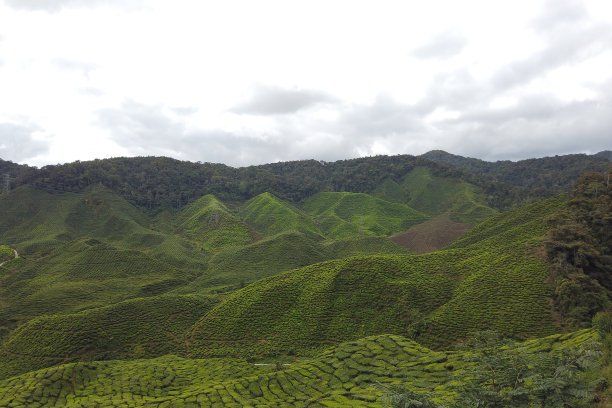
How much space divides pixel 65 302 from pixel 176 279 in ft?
75.5

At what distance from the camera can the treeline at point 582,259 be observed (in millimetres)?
34219

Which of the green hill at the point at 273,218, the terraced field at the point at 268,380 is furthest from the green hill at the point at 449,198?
the terraced field at the point at 268,380

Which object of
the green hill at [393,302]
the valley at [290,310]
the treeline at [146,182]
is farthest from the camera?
Result: the treeline at [146,182]

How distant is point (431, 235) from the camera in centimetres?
11575

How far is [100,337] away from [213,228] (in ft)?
271

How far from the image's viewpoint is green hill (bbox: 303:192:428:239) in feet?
442

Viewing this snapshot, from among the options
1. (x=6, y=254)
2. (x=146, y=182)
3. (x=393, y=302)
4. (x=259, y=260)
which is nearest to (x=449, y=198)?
(x=259, y=260)

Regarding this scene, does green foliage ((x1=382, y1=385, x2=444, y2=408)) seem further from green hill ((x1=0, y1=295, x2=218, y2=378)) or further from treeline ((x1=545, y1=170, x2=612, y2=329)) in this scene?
green hill ((x1=0, y1=295, x2=218, y2=378))

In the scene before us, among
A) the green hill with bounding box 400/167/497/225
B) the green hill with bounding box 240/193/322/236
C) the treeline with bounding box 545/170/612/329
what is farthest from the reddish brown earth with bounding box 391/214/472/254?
the treeline with bounding box 545/170/612/329

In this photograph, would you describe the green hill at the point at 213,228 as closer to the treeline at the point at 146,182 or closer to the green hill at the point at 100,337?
the treeline at the point at 146,182

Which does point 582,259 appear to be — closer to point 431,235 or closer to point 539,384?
point 539,384

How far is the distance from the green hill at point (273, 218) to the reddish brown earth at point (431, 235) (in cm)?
3507

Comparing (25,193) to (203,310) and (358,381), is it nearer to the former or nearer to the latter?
(203,310)

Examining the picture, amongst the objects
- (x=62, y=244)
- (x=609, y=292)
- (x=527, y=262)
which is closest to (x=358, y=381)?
(x=609, y=292)
